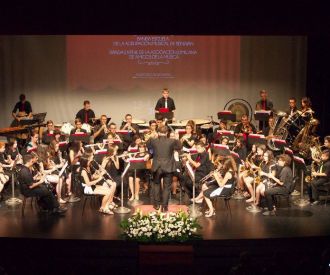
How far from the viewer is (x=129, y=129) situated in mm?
14359

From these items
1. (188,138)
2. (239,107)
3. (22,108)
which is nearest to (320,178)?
(188,138)

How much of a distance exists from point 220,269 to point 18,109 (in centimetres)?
960

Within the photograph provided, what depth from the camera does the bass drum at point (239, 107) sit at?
60.3ft

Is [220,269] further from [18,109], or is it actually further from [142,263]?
[18,109]

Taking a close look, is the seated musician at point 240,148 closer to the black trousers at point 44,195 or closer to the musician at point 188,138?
the musician at point 188,138

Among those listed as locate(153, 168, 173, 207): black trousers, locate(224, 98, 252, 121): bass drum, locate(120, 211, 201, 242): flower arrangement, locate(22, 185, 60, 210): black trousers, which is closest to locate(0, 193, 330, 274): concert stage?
locate(120, 211, 201, 242): flower arrangement

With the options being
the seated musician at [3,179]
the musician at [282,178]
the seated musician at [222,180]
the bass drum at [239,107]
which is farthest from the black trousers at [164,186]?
the bass drum at [239,107]

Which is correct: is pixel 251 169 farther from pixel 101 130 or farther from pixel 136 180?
pixel 101 130

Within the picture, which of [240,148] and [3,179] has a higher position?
[240,148]

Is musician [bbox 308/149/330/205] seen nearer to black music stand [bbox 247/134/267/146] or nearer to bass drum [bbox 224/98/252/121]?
black music stand [bbox 247/134/267/146]

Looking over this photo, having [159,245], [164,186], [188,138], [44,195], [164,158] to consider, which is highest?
[188,138]

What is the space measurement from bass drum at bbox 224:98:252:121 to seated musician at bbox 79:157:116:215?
7.42 meters

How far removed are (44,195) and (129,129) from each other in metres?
3.41

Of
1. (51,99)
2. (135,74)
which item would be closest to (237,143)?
(135,74)
